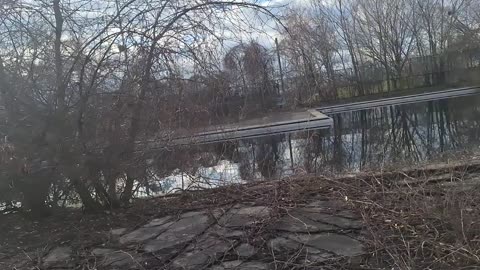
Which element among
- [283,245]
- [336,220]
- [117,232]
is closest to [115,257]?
[117,232]

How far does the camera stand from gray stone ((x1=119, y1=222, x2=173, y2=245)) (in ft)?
18.5

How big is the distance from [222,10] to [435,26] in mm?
45227

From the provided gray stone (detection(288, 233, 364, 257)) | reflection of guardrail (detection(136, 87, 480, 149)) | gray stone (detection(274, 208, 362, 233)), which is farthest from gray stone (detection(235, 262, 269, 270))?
reflection of guardrail (detection(136, 87, 480, 149))

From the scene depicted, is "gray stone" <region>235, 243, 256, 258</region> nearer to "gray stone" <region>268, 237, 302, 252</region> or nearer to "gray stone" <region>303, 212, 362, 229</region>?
"gray stone" <region>268, 237, 302, 252</region>

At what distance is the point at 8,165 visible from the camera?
260 inches

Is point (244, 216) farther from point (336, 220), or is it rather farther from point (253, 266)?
point (253, 266)

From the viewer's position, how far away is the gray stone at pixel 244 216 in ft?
18.7

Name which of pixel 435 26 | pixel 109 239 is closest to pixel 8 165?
pixel 109 239

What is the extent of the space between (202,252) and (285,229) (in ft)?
3.13

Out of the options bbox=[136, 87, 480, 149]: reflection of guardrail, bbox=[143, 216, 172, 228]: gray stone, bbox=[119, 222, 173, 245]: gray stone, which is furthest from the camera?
bbox=[136, 87, 480, 149]: reflection of guardrail

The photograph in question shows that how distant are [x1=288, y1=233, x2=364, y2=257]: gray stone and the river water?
2.74 metres

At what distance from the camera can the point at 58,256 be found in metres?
5.39

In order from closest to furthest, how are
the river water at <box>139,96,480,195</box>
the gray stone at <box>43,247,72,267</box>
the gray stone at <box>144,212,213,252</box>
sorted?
1. the gray stone at <box>43,247,72,267</box>
2. the gray stone at <box>144,212,213,252</box>
3. the river water at <box>139,96,480,195</box>

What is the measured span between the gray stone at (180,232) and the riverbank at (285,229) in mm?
13
